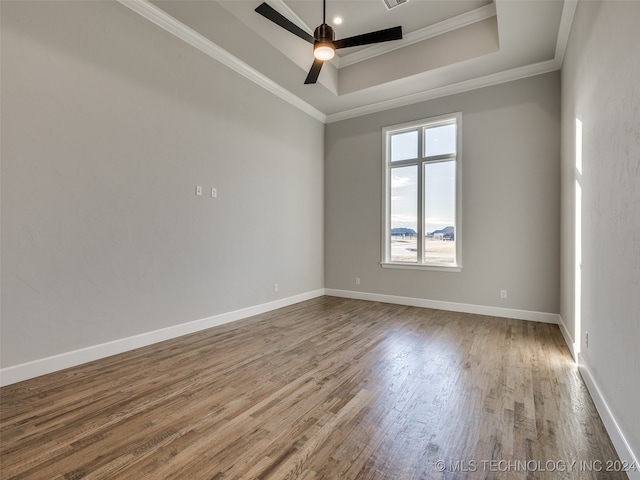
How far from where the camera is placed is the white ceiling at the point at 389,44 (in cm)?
312

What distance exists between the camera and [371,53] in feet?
14.6

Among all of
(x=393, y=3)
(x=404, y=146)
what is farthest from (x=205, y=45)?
(x=404, y=146)

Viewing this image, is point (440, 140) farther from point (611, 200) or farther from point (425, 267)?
point (611, 200)

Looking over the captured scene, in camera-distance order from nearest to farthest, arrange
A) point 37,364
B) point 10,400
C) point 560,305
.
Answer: point 10,400
point 37,364
point 560,305

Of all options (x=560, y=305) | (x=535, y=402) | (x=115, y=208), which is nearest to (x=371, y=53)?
(x=115, y=208)

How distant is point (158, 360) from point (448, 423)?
7.94 ft

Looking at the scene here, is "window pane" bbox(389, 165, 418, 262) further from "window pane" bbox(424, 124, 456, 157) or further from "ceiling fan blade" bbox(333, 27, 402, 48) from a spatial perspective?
"ceiling fan blade" bbox(333, 27, 402, 48)

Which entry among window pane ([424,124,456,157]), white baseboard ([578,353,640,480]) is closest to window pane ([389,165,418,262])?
window pane ([424,124,456,157])

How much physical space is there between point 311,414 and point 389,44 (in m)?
4.64

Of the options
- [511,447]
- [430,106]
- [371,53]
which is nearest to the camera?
[511,447]

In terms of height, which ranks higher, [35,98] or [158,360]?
[35,98]

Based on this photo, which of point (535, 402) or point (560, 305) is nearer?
point (535, 402)

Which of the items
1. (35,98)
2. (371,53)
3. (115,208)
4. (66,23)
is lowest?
(115,208)

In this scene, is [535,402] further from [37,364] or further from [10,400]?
[37,364]
